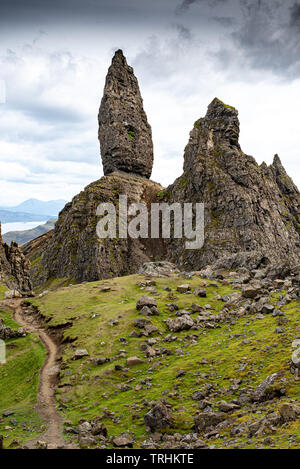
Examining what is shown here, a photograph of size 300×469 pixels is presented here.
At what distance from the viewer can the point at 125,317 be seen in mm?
44469

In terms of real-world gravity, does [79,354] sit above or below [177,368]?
below

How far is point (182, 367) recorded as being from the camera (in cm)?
2998

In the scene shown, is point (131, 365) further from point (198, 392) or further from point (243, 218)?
point (243, 218)

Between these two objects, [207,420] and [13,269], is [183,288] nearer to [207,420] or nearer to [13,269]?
[207,420]

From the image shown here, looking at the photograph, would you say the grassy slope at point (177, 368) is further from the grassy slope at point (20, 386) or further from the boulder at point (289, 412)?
the grassy slope at point (20, 386)

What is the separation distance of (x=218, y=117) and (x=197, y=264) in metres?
67.2

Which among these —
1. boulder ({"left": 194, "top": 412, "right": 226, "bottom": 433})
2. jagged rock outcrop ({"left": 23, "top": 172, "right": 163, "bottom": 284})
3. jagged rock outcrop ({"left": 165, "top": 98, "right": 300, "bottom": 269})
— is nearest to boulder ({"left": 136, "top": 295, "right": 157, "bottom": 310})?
boulder ({"left": 194, "top": 412, "right": 226, "bottom": 433})

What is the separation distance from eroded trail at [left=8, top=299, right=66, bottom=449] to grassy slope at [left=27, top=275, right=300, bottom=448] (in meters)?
1.02

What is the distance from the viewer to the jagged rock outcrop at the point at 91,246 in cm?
14888

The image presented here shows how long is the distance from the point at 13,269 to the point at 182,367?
68125 millimetres

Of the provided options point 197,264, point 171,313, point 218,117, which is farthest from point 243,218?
point 171,313

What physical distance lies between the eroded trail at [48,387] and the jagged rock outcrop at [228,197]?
3412 inches

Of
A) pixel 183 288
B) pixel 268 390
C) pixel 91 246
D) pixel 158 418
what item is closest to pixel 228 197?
pixel 91 246

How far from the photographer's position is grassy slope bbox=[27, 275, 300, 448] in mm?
23281
